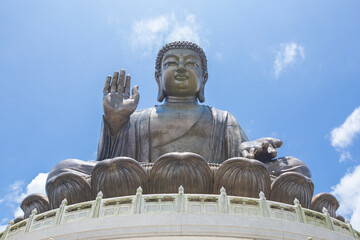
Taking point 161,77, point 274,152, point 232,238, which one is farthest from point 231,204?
point 161,77

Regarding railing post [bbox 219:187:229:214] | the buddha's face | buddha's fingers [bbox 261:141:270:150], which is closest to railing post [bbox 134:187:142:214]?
railing post [bbox 219:187:229:214]

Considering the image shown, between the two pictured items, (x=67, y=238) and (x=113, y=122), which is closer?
(x=67, y=238)

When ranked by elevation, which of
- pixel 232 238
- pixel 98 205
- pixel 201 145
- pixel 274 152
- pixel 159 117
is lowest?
pixel 232 238

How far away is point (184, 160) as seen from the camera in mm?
8141

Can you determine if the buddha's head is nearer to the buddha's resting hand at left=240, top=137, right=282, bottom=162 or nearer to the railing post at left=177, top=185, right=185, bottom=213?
the buddha's resting hand at left=240, top=137, right=282, bottom=162

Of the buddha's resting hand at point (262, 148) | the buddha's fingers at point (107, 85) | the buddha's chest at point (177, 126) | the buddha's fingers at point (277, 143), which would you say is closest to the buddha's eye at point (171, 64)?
the buddha's chest at point (177, 126)

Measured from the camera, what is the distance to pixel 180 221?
20.9ft

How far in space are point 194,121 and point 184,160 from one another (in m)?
3.12

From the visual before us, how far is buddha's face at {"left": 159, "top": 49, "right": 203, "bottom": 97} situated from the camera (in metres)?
12.1

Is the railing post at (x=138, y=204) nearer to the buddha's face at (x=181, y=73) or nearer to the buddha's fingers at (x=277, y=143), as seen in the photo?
the buddha's fingers at (x=277, y=143)

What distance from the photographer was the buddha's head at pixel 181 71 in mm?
12133

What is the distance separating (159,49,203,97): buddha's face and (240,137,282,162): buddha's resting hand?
111 inches

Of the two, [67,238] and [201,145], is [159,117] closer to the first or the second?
[201,145]

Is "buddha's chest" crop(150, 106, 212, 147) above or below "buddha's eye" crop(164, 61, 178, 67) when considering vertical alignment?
below
